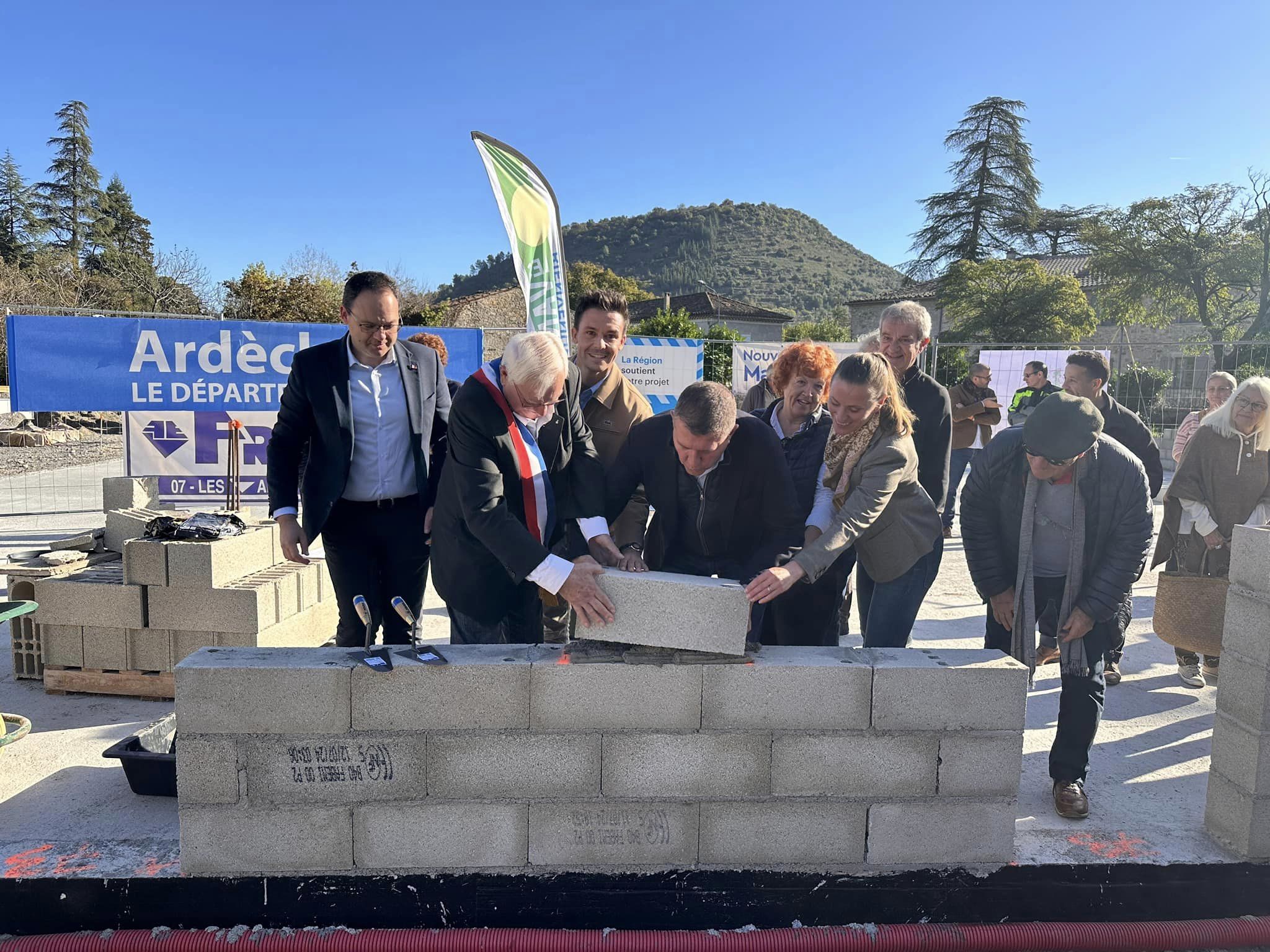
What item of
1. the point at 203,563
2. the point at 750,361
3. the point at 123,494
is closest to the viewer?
the point at 203,563

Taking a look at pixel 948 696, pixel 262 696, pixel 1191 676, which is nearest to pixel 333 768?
pixel 262 696

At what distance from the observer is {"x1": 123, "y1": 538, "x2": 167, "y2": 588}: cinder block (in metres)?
4.10

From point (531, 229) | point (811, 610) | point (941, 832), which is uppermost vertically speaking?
point (531, 229)

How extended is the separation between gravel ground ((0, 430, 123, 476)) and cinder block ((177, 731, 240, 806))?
1322cm

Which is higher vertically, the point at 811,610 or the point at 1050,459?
the point at 1050,459

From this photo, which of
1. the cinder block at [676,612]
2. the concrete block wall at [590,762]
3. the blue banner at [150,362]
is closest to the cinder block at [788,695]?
the concrete block wall at [590,762]

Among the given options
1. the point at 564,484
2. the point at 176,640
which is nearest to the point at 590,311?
the point at 564,484

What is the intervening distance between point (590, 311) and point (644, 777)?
2141mm

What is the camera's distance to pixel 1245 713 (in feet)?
9.24

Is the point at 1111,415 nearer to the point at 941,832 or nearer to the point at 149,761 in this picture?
the point at 941,832

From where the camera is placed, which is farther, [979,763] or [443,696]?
[979,763]

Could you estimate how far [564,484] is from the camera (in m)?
→ 3.12

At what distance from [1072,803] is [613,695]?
1873 millimetres

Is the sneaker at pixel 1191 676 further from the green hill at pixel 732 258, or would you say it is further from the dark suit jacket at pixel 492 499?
the green hill at pixel 732 258
